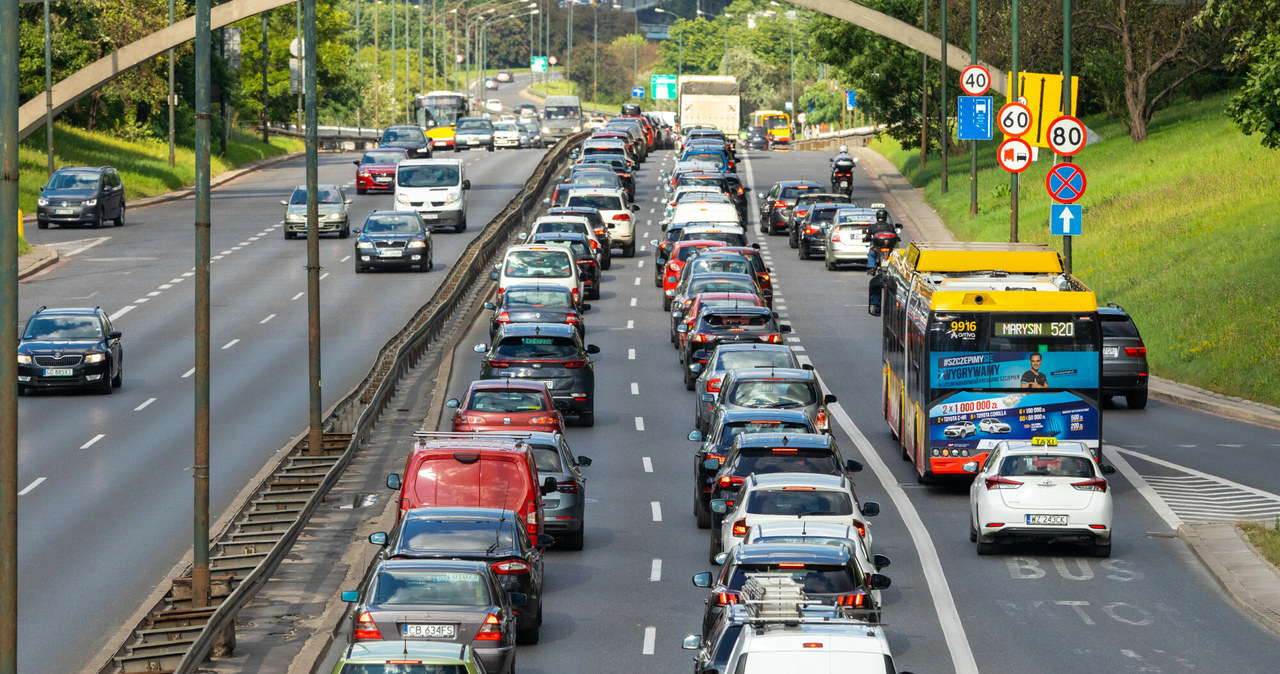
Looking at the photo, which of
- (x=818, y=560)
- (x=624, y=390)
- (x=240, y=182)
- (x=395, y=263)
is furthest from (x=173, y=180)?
(x=818, y=560)

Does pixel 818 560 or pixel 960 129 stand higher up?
pixel 960 129

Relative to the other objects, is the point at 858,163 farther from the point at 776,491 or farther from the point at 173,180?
the point at 776,491

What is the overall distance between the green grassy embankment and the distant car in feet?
65.9

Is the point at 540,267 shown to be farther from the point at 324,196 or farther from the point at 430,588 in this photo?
the point at 430,588

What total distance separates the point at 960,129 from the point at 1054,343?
25.5m

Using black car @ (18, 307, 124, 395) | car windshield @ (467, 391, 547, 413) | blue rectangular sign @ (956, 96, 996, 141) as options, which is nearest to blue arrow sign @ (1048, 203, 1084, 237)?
car windshield @ (467, 391, 547, 413)

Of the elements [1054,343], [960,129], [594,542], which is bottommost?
[594,542]

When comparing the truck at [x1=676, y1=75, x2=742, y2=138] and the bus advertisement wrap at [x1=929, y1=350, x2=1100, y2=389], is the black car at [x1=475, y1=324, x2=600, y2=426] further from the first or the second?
the truck at [x1=676, y1=75, x2=742, y2=138]

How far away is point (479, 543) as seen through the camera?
19.1 m

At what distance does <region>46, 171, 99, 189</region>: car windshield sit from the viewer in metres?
63.6

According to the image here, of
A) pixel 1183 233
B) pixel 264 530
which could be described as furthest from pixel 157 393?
pixel 1183 233

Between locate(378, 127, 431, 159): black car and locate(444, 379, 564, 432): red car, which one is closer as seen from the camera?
locate(444, 379, 564, 432): red car

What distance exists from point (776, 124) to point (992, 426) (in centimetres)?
12217

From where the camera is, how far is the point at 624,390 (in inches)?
1499
